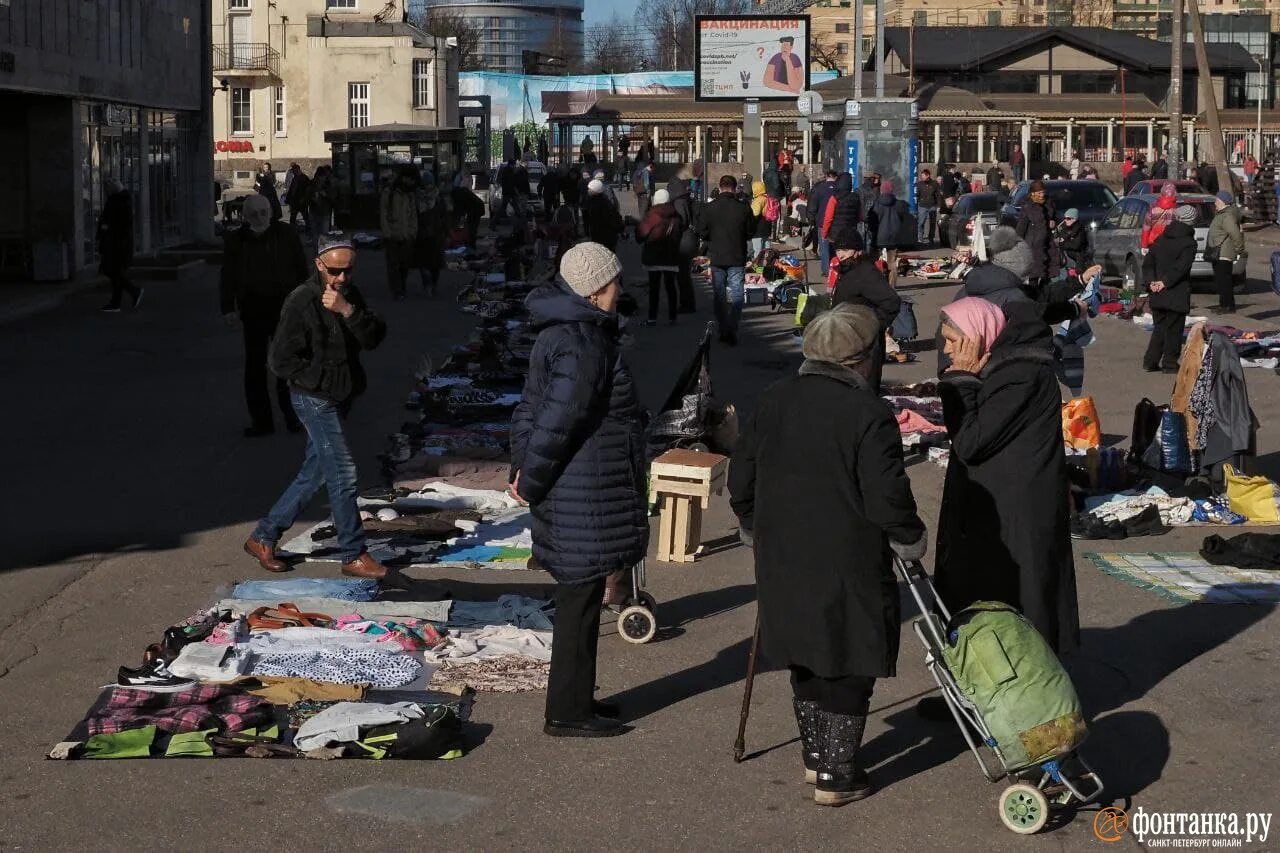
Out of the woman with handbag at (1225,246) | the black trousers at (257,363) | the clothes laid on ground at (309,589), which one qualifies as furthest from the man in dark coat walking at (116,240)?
the clothes laid on ground at (309,589)

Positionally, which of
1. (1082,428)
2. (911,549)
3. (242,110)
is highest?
(242,110)

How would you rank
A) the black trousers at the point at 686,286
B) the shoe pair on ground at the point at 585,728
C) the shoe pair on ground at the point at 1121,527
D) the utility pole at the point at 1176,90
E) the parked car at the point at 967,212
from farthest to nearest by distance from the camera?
the utility pole at the point at 1176,90 → the parked car at the point at 967,212 → the black trousers at the point at 686,286 → the shoe pair on ground at the point at 1121,527 → the shoe pair on ground at the point at 585,728

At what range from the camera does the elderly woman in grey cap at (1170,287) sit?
17.6m

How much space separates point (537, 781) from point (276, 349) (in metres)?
3.69

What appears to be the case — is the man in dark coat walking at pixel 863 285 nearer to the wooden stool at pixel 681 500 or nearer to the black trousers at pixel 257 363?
the wooden stool at pixel 681 500

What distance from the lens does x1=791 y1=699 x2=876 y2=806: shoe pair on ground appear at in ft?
19.7

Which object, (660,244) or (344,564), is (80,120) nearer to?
(660,244)

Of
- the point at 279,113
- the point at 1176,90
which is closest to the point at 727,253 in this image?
the point at 1176,90

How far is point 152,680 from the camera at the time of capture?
7.45m

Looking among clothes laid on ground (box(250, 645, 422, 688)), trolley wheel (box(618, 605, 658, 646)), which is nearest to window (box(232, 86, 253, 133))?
trolley wheel (box(618, 605, 658, 646))

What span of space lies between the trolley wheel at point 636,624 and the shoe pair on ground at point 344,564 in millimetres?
1654

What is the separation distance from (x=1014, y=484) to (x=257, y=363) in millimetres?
8345

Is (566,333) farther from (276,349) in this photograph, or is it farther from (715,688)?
(276,349)

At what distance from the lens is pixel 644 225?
21438 millimetres
